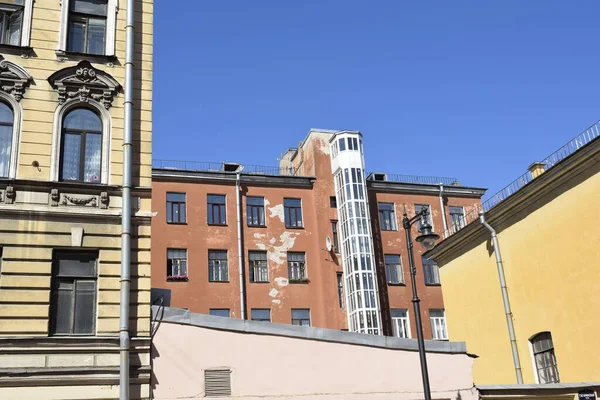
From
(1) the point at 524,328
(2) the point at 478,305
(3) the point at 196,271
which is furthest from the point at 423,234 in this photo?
(3) the point at 196,271

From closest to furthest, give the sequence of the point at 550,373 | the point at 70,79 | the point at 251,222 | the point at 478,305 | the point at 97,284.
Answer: the point at 97,284 → the point at 70,79 → the point at 550,373 → the point at 478,305 → the point at 251,222

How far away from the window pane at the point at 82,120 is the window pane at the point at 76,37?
1.55m

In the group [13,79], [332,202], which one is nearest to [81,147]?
[13,79]

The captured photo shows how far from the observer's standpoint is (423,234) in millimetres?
13961

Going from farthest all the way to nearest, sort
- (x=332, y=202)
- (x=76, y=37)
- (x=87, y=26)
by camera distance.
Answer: (x=332, y=202), (x=87, y=26), (x=76, y=37)

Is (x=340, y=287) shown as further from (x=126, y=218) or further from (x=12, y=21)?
(x=12, y=21)

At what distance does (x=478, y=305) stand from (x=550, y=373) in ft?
14.6

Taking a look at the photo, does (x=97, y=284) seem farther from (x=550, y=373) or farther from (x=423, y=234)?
(x=550, y=373)

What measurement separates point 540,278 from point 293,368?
11.1 m

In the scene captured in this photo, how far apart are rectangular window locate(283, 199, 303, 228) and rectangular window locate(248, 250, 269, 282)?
2.48 meters

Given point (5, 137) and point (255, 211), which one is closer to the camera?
point (5, 137)

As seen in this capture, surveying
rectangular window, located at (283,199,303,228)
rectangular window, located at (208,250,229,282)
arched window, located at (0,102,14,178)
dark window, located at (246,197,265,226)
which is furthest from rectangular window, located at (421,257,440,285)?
arched window, located at (0,102,14,178)

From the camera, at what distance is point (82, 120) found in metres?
14.5

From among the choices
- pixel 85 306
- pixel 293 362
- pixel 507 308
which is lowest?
pixel 293 362
